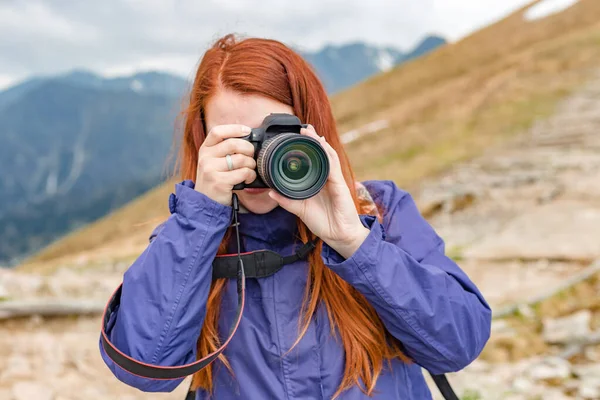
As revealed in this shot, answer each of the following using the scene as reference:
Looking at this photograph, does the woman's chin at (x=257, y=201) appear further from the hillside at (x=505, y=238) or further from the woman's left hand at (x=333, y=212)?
the hillside at (x=505, y=238)

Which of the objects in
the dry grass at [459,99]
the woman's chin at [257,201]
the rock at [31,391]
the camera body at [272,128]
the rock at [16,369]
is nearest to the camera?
the camera body at [272,128]

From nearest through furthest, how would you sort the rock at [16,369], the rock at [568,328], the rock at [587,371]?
the rock at [587,371] < the rock at [16,369] < the rock at [568,328]

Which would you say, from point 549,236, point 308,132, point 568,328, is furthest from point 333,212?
point 549,236

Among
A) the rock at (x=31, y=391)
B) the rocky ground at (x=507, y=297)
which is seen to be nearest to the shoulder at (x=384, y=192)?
the rocky ground at (x=507, y=297)

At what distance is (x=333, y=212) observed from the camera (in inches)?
64.9

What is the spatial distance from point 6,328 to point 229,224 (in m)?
3.80

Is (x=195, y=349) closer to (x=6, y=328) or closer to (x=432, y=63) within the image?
(x=6, y=328)

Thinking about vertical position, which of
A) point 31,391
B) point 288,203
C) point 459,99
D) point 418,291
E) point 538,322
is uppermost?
point 459,99

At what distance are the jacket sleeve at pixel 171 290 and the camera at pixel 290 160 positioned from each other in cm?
21

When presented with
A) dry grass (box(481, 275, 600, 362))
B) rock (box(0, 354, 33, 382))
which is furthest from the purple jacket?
dry grass (box(481, 275, 600, 362))

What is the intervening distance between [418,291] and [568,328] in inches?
139

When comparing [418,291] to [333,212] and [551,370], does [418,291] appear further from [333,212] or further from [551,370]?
[551,370]

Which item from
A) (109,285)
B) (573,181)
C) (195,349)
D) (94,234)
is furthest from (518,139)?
(94,234)

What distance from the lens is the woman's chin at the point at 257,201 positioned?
1834 millimetres
